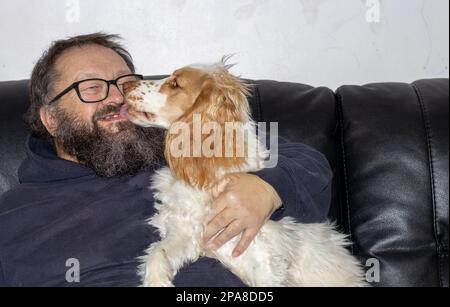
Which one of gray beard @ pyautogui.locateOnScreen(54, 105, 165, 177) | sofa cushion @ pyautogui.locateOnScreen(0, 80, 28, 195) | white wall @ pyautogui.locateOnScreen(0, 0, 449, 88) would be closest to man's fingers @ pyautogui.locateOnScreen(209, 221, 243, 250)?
gray beard @ pyautogui.locateOnScreen(54, 105, 165, 177)

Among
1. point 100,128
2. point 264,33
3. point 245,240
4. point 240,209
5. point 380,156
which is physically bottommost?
point 245,240

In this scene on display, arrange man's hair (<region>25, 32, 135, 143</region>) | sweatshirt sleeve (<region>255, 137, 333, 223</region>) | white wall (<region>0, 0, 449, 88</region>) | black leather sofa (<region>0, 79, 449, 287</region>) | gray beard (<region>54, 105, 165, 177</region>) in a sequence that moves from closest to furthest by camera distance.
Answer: sweatshirt sleeve (<region>255, 137, 333, 223</region>) → black leather sofa (<region>0, 79, 449, 287</region>) → gray beard (<region>54, 105, 165, 177</region>) → man's hair (<region>25, 32, 135, 143</region>) → white wall (<region>0, 0, 449, 88</region>)

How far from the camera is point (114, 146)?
2484 millimetres

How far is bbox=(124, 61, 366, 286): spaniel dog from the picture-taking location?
206cm

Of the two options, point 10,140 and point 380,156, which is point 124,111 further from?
point 380,156

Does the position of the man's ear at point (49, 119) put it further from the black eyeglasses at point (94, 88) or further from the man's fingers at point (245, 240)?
the man's fingers at point (245, 240)

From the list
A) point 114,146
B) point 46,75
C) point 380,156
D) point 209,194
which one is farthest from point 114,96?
point 380,156

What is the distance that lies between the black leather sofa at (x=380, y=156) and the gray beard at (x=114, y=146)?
9.7 inches

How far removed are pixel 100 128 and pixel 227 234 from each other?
0.83 metres

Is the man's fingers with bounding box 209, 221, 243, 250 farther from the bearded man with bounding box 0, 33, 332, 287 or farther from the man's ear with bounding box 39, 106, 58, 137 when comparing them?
the man's ear with bounding box 39, 106, 58, 137

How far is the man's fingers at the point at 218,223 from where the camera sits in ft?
6.67

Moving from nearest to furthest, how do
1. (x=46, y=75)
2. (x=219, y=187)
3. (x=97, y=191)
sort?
(x=219, y=187)
(x=97, y=191)
(x=46, y=75)

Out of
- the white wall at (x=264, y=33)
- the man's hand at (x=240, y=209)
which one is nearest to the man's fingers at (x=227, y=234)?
the man's hand at (x=240, y=209)

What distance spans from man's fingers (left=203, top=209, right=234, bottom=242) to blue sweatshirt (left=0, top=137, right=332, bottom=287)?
0.13m
